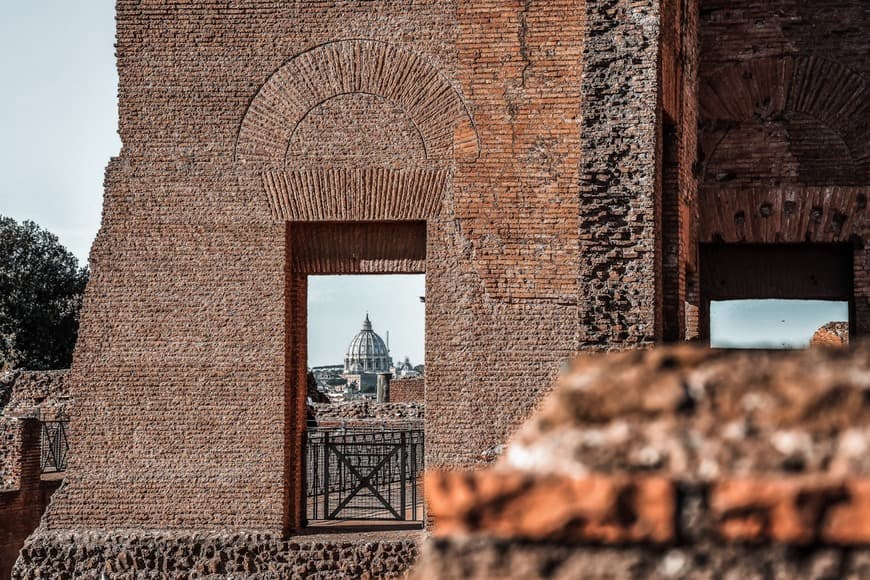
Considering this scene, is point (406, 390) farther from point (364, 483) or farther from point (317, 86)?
point (317, 86)

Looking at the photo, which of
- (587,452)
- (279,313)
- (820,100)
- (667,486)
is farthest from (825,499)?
(820,100)

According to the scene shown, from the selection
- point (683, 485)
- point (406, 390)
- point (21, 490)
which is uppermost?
point (683, 485)

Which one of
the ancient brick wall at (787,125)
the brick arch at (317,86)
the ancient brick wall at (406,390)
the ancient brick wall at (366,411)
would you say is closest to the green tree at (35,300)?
the ancient brick wall at (406,390)

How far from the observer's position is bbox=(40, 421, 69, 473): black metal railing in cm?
1858

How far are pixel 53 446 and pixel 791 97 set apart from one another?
14.7 m

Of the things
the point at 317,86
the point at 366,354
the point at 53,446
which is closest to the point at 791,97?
the point at 317,86

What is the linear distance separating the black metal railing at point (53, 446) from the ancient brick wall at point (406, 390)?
37.0 feet

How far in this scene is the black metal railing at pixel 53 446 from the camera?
61.0ft

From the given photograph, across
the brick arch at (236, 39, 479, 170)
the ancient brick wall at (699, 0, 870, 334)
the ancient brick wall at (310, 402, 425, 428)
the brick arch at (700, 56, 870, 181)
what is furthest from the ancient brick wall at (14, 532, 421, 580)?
the ancient brick wall at (310, 402, 425, 428)

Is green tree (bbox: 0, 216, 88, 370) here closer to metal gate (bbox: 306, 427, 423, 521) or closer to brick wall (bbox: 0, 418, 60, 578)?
brick wall (bbox: 0, 418, 60, 578)

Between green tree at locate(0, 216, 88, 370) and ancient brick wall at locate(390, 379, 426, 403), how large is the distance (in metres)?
9.71

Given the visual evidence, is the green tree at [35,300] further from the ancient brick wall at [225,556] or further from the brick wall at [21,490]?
the ancient brick wall at [225,556]

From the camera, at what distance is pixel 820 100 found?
10555mm

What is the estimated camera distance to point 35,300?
30.2 metres
